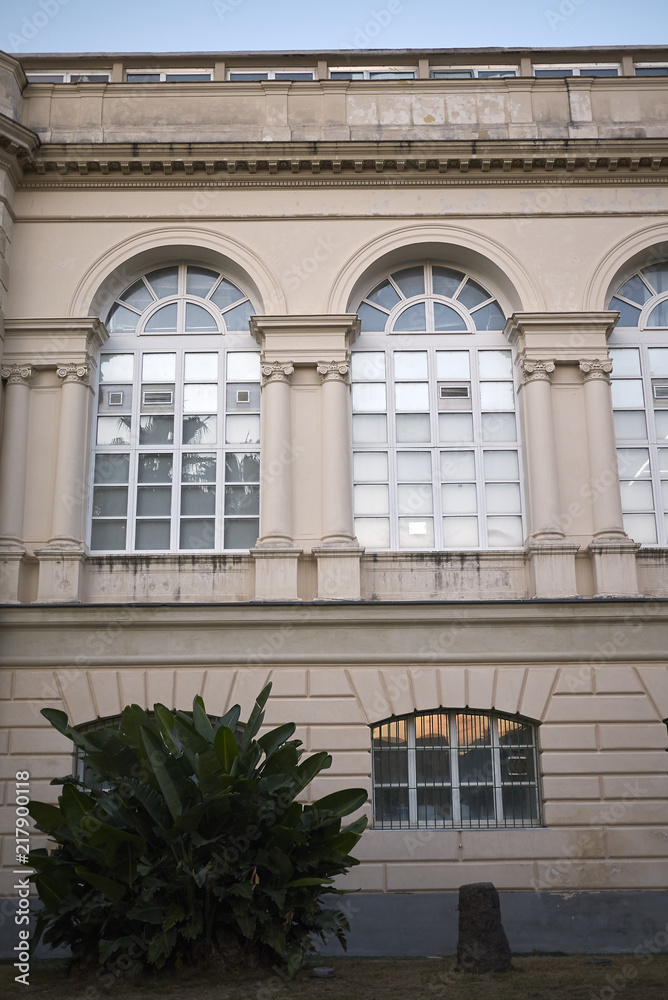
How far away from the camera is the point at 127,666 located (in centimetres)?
1543

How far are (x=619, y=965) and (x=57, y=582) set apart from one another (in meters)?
9.70

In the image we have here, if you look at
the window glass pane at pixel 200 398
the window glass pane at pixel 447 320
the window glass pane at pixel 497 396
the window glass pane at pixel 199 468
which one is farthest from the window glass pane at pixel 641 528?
the window glass pane at pixel 200 398

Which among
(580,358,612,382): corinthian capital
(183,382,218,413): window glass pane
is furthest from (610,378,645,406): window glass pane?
(183,382,218,413): window glass pane

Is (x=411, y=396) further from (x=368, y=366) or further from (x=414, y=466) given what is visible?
(x=414, y=466)

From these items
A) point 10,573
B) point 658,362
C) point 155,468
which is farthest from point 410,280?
point 10,573

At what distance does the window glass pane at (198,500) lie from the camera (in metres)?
16.8

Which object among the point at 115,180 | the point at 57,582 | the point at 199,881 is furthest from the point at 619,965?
the point at 115,180

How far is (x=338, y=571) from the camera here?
629 inches

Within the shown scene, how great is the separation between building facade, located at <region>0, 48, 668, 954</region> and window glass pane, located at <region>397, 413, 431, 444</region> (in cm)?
6

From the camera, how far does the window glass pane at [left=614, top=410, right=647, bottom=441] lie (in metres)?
17.3

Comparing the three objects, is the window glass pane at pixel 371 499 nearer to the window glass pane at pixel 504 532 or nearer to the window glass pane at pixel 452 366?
the window glass pane at pixel 504 532

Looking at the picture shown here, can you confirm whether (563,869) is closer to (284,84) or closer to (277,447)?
(277,447)

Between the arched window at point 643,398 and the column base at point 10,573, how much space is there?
32.7ft

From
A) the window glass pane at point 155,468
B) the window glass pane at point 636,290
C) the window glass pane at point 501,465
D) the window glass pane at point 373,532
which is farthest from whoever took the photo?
the window glass pane at point 636,290
